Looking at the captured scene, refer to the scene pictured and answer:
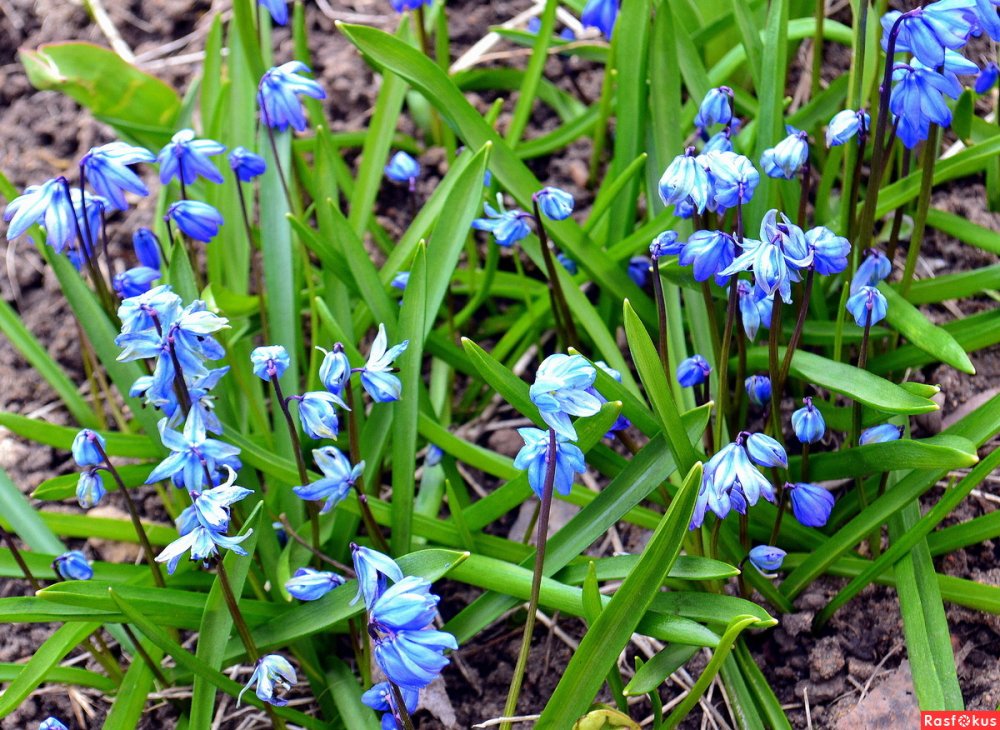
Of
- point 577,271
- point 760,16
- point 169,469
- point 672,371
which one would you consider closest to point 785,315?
point 672,371

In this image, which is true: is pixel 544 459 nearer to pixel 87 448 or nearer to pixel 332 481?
pixel 332 481

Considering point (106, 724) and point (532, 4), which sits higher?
point (532, 4)

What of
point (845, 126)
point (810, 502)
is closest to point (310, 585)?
point (810, 502)

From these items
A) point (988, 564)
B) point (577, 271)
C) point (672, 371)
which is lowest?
point (988, 564)

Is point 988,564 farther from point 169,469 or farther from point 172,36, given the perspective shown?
point 172,36

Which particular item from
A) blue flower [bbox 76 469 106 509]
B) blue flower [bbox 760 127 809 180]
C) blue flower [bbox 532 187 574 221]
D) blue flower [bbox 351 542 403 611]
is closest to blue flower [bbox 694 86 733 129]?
blue flower [bbox 760 127 809 180]

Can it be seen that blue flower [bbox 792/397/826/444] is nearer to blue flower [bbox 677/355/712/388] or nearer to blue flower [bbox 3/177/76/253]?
blue flower [bbox 677/355/712/388]

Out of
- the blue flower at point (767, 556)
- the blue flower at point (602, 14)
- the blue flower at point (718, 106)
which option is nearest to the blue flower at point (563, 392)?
the blue flower at point (767, 556)

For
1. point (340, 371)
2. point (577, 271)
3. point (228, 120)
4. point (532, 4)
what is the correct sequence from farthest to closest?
point (532, 4) < point (228, 120) < point (577, 271) < point (340, 371)
